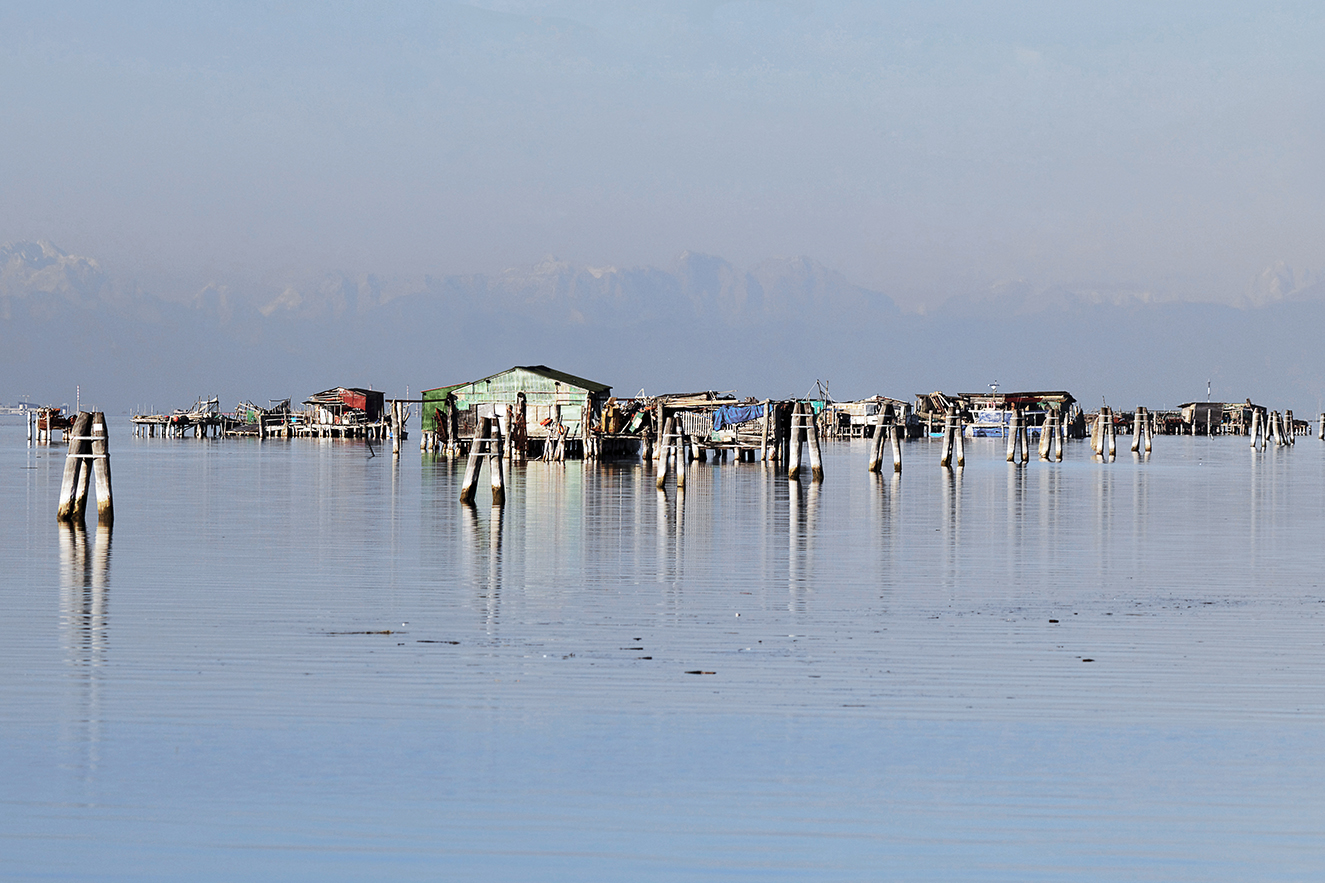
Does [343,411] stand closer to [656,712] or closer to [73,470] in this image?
[73,470]

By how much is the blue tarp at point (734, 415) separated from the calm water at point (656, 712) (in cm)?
4532

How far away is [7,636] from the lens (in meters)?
13.3

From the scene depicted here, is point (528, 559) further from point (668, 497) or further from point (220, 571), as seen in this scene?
point (668, 497)

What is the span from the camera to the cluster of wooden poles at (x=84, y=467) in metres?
25.0

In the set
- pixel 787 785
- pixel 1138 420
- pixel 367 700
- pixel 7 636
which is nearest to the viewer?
pixel 787 785

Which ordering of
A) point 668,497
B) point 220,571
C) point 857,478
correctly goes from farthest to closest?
point 857,478
point 668,497
point 220,571

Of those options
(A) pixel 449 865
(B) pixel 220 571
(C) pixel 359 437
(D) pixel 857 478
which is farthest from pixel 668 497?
(C) pixel 359 437

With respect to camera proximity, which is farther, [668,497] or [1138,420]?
[1138,420]

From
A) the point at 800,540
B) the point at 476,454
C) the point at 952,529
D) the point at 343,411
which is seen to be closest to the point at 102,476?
the point at 476,454

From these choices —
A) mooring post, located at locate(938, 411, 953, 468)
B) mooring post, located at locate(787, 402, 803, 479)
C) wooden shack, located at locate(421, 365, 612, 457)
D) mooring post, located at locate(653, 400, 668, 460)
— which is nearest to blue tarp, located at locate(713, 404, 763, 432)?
mooring post, located at locate(653, 400, 668, 460)

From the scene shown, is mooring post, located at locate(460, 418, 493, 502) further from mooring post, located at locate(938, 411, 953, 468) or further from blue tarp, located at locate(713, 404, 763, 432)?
blue tarp, located at locate(713, 404, 763, 432)

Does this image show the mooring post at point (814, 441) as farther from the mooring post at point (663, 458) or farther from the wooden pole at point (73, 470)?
the wooden pole at point (73, 470)

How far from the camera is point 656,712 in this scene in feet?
33.3

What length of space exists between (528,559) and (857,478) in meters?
30.1
